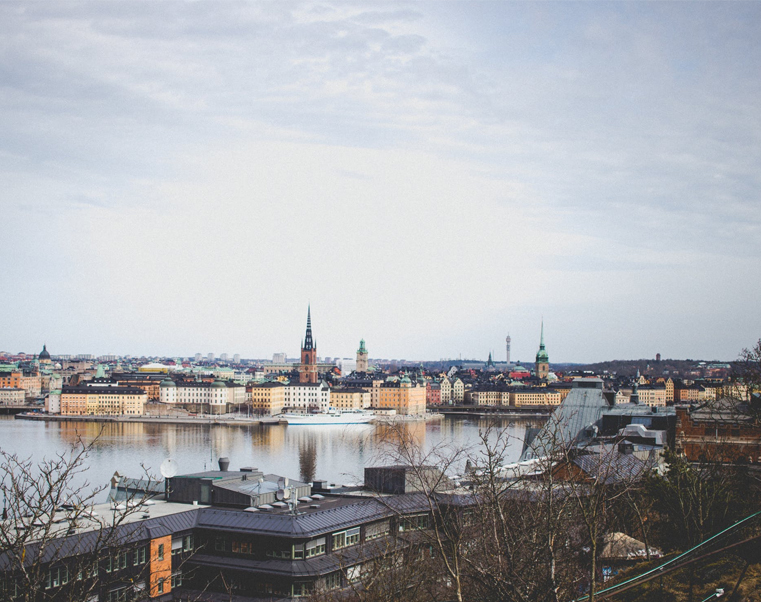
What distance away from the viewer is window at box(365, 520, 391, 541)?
9.58 m

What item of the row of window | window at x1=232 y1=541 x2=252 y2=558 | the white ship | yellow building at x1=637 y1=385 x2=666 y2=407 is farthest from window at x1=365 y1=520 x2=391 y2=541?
yellow building at x1=637 y1=385 x2=666 y2=407

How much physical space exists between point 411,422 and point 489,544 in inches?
1731

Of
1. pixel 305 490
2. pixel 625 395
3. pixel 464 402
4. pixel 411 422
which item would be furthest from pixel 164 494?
pixel 464 402

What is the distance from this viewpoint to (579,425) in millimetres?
16031

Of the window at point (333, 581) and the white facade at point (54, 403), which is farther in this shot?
the white facade at point (54, 403)

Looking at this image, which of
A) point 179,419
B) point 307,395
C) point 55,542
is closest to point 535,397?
point 307,395

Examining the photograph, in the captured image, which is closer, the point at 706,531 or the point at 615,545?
the point at 615,545

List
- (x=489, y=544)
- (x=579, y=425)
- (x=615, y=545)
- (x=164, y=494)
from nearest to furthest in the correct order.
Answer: (x=489, y=544)
(x=615, y=545)
(x=164, y=494)
(x=579, y=425)

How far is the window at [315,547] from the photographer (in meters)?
8.85

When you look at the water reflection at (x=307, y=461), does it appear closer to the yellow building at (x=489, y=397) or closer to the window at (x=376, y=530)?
the window at (x=376, y=530)

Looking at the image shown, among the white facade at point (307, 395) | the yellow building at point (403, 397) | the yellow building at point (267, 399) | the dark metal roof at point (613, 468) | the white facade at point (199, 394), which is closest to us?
the dark metal roof at point (613, 468)

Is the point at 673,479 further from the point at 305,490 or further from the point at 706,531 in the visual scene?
the point at 305,490

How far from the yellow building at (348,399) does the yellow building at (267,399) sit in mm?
3731

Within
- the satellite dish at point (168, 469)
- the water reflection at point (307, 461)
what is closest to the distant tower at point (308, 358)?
the water reflection at point (307, 461)
